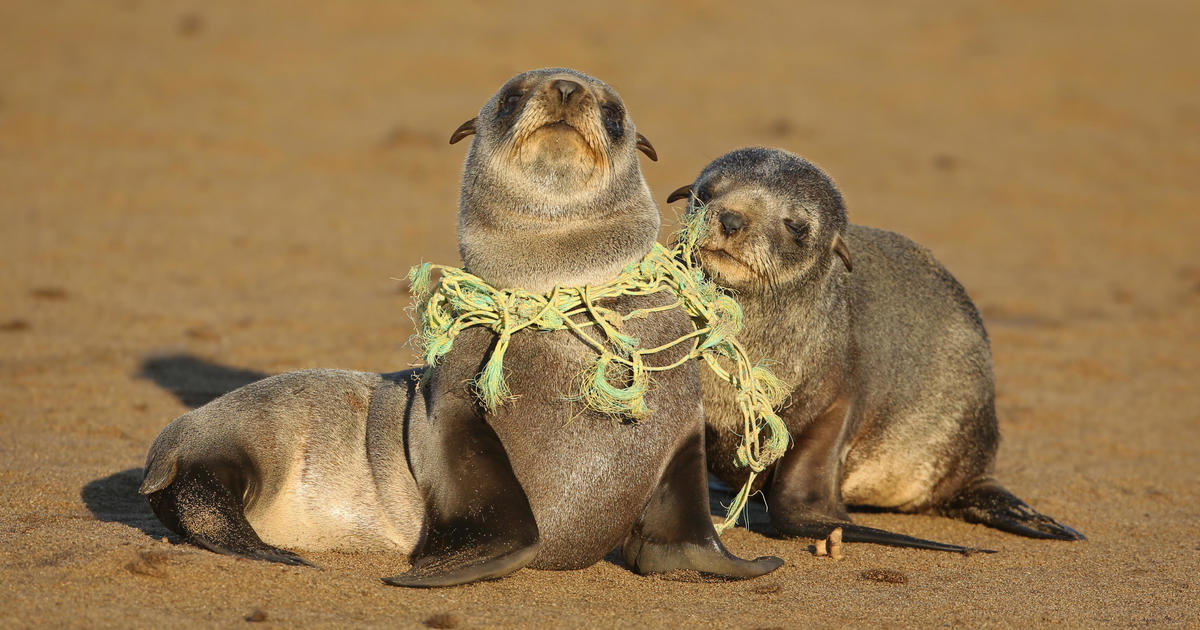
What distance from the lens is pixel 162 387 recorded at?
7199 mm

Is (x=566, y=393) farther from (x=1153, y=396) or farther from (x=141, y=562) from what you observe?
(x=1153, y=396)

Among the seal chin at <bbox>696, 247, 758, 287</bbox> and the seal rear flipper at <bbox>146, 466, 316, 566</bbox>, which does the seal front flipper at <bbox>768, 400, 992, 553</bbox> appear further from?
the seal rear flipper at <bbox>146, 466, 316, 566</bbox>

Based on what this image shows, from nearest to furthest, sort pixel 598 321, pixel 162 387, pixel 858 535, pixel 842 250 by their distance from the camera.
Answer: pixel 598 321
pixel 858 535
pixel 842 250
pixel 162 387

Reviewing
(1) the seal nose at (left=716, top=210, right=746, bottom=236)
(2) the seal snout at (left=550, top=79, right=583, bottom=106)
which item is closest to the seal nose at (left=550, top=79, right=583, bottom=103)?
(2) the seal snout at (left=550, top=79, right=583, bottom=106)

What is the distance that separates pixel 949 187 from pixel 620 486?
38.8 feet

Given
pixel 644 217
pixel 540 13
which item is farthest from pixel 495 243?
pixel 540 13

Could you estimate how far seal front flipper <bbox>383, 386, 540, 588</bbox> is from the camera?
399 centimetres

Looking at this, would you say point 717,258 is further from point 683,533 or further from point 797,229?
point 683,533

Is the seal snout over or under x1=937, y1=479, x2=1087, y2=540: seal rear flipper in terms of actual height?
over

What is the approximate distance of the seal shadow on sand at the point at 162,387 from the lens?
4.86m

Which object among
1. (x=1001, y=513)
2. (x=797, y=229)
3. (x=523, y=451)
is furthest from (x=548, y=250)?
(x=1001, y=513)

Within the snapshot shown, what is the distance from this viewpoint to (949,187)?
15188mm

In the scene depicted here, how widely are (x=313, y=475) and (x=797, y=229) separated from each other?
89.4 inches

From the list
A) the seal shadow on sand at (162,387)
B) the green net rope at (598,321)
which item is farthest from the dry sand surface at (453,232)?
the green net rope at (598,321)
